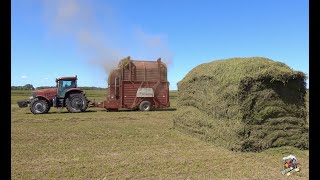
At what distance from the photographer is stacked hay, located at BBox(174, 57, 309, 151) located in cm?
860

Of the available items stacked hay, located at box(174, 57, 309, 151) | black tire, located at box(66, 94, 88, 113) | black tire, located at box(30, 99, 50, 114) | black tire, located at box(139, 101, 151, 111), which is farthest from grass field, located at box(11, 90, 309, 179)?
black tire, located at box(139, 101, 151, 111)

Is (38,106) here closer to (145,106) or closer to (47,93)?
(47,93)

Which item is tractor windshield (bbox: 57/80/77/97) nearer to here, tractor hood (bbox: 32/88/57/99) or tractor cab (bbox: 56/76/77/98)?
tractor cab (bbox: 56/76/77/98)

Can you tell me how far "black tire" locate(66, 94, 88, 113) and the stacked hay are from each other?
1425 cm

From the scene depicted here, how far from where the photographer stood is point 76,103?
22.1m

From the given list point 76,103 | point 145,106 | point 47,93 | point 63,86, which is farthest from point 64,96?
point 145,106

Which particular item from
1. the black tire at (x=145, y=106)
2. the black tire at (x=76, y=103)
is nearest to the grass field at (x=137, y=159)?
the black tire at (x=76, y=103)

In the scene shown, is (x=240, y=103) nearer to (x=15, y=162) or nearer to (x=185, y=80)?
(x=185, y=80)

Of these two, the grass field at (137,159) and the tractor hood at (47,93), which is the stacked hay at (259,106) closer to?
the grass field at (137,159)

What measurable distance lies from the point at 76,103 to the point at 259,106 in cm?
1572

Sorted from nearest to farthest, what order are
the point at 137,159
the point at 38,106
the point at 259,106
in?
the point at 137,159
the point at 259,106
the point at 38,106

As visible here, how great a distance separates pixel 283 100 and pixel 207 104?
2.26 meters
